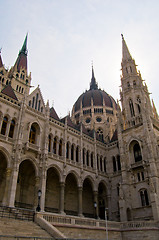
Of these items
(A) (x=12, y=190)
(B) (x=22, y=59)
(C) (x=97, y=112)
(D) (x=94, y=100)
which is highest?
(B) (x=22, y=59)

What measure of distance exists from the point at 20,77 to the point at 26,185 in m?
24.2

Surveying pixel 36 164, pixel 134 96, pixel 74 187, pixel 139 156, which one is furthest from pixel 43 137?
pixel 134 96

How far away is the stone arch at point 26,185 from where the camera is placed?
26484 millimetres

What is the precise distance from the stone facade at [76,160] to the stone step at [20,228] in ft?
18.6

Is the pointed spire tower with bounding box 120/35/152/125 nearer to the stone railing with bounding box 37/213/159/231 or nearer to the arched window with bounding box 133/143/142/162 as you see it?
the arched window with bounding box 133/143/142/162

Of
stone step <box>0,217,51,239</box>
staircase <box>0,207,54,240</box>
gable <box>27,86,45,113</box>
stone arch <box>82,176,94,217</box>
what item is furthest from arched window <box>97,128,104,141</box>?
stone step <box>0,217,51,239</box>

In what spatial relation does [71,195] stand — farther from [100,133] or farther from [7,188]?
[100,133]

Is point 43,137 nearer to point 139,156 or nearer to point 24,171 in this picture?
point 24,171

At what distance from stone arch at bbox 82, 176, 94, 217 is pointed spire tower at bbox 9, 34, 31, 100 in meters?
19.4

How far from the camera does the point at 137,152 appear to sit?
1374 inches

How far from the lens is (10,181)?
22766 mm

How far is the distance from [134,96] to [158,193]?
1770 centimetres

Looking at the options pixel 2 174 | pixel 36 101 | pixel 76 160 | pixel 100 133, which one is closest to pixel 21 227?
pixel 2 174

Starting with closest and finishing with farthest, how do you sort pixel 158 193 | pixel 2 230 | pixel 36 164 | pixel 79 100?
1. pixel 2 230
2. pixel 36 164
3. pixel 158 193
4. pixel 79 100
